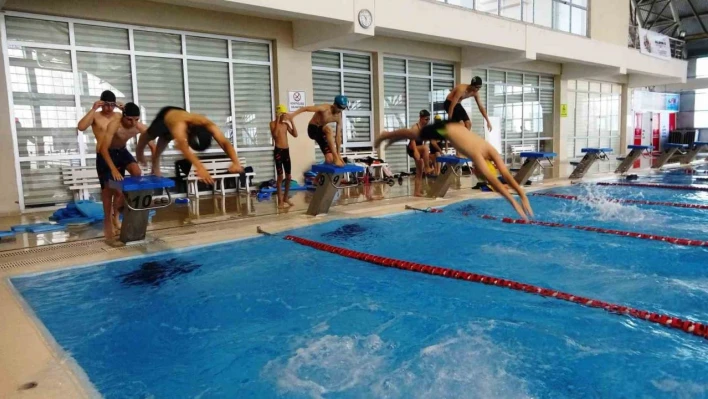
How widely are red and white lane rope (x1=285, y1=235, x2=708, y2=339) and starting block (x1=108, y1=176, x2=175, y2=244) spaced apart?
1628 millimetres

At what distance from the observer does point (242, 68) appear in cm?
1044

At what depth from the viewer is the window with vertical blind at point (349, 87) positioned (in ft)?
38.5

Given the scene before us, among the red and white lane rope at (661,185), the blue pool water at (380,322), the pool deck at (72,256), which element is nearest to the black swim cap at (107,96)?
the pool deck at (72,256)

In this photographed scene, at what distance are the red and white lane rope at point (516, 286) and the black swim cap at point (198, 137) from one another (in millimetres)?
2076

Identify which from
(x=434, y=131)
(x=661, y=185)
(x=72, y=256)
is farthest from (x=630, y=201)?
Answer: (x=72, y=256)

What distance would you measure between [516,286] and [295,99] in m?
7.61

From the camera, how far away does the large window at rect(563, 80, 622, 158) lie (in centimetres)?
1928

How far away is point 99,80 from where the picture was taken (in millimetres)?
8797

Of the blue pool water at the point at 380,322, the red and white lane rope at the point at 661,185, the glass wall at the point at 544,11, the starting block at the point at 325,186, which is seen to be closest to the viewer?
the blue pool water at the point at 380,322

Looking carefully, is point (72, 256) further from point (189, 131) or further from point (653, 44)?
point (653, 44)

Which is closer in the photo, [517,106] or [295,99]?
[295,99]

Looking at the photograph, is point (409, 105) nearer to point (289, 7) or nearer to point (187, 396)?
point (289, 7)

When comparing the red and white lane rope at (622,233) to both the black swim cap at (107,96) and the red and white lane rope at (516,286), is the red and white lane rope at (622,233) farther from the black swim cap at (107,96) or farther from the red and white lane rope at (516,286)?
the black swim cap at (107,96)

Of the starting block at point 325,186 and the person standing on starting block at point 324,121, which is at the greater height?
the person standing on starting block at point 324,121
